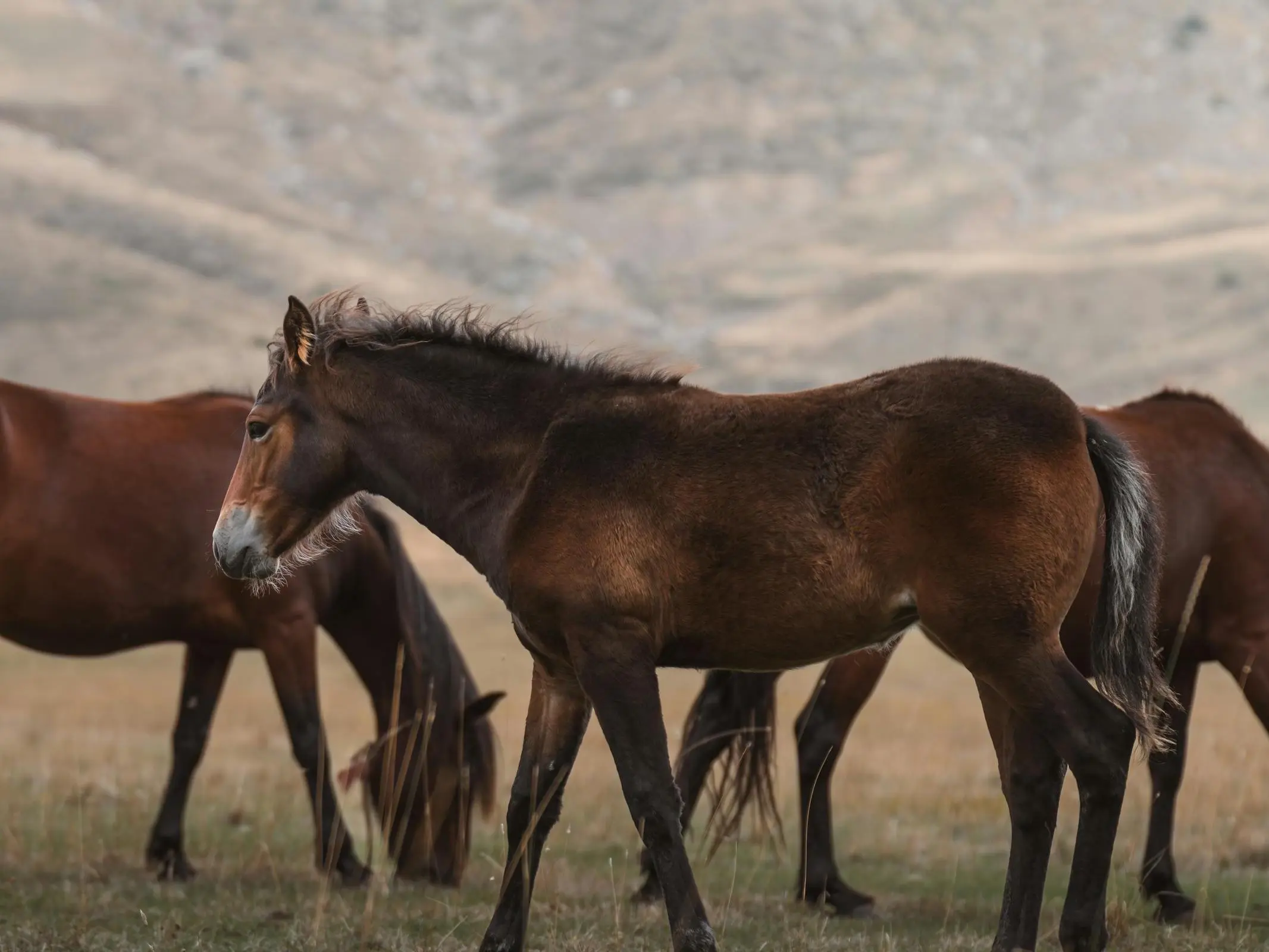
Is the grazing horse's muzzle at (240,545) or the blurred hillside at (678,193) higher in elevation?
the blurred hillside at (678,193)

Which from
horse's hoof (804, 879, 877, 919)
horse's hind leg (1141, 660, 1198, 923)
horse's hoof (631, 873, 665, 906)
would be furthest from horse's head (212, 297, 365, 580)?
horse's hind leg (1141, 660, 1198, 923)

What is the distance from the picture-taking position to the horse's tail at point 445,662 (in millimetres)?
8961

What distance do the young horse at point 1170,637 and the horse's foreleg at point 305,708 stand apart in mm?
1758

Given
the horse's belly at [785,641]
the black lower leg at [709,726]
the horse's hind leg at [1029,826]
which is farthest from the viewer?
the black lower leg at [709,726]

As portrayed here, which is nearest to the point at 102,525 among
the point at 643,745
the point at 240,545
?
the point at 240,545

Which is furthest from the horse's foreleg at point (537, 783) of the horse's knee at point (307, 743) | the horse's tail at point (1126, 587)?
the horse's knee at point (307, 743)

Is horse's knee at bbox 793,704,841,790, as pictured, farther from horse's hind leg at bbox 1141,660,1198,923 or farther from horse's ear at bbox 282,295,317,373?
horse's ear at bbox 282,295,317,373

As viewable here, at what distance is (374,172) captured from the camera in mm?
157625

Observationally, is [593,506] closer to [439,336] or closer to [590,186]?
[439,336]

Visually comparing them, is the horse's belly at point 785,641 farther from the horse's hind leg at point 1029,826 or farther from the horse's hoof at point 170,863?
the horse's hoof at point 170,863

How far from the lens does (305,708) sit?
340 inches

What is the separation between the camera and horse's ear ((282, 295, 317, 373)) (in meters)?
5.90

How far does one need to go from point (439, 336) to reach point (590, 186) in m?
153

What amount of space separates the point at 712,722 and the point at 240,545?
3656 mm
